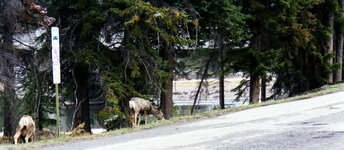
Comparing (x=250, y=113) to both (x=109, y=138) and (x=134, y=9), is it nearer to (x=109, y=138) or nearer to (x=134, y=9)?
(x=109, y=138)

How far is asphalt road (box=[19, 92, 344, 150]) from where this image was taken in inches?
274

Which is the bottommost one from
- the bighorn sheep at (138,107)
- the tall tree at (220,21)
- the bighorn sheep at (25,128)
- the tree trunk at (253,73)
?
the bighorn sheep at (25,128)

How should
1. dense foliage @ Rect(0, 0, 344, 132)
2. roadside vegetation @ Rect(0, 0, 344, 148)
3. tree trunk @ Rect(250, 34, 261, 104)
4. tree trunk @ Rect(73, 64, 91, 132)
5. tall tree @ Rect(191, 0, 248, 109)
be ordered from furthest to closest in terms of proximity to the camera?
tree trunk @ Rect(250, 34, 261, 104) → tree trunk @ Rect(73, 64, 91, 132) → tall tree @ Rect(191, 0, 248, 109) → dense foliage @ Rect(0, 0, 344, 132) → roadside vegetation @ Rect(0, 0, 344, 148)

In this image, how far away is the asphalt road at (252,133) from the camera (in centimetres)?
695

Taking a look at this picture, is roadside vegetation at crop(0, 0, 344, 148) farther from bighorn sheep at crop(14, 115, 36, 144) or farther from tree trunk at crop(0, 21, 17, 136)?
bighorn sheep at crop(14, 115, 36, 144)

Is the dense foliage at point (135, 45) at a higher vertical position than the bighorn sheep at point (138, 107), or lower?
higher

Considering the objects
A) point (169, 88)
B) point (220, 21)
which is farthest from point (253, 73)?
point (169, 88)

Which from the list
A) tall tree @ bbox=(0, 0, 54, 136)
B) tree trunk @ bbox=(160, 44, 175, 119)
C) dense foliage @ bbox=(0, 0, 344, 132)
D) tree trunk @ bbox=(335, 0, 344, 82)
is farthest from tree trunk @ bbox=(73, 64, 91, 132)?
tree trunk @ bbox=(335, 0, 344, 82)

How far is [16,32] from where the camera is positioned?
1504 centimetres

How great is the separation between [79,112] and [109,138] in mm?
9308

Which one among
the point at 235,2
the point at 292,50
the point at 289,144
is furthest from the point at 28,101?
the point at 292,50

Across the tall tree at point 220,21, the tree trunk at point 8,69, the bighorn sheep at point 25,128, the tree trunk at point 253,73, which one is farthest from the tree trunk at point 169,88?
the bighorn sheep at point 25,128

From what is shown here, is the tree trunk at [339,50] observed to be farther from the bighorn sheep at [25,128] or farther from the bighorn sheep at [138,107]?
the bighorn sheep at [25,128]

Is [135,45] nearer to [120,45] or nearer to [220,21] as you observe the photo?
[120,45]
